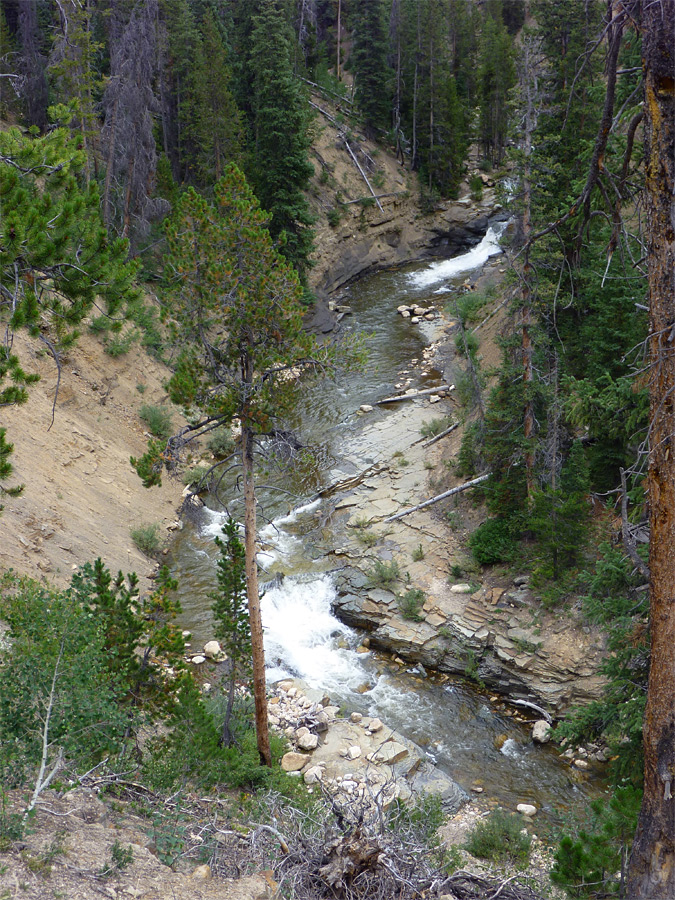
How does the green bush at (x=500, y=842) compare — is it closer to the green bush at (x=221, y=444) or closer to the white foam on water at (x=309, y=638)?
the white foam on water at (x=309, y=638)

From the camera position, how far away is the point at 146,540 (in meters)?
15.4

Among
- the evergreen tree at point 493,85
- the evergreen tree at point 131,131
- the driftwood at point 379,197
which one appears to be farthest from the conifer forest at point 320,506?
the evergreen tree at point 493,85

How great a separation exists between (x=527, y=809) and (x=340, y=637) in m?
4.80

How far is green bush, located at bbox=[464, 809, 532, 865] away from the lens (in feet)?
26.8

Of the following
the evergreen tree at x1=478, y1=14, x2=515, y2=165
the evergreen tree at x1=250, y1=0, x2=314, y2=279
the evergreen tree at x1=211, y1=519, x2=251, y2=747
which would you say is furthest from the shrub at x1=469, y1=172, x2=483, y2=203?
the evergreen tree at x1=211, y1=519, x2=251, y2=747

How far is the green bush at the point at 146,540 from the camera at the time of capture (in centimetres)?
1532

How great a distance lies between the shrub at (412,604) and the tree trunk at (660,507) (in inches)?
322

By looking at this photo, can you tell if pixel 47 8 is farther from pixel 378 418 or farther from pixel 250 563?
pixel 250 563

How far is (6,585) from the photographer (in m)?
11.0

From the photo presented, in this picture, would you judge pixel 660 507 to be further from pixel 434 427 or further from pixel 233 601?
pixel 434 427

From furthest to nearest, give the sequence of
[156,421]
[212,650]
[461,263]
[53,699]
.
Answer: [461,263]
[156,421]
[212,650]
[53,699]

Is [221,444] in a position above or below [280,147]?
below

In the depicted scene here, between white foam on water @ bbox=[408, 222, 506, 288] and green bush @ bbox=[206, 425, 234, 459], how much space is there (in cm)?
1592

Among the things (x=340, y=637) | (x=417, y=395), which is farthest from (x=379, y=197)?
(x=340, y=637)
